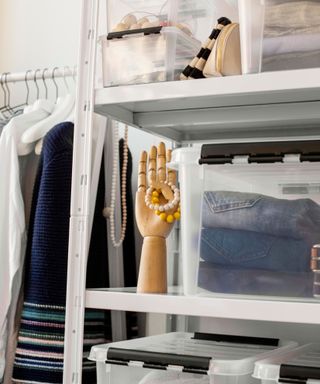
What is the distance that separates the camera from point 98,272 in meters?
1.52

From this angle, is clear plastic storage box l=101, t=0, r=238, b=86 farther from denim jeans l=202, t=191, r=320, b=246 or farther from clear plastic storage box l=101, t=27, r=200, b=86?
denim jeans l=202, t=191, r=320, b=246

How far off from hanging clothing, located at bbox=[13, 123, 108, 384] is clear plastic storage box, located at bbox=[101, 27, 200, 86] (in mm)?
262

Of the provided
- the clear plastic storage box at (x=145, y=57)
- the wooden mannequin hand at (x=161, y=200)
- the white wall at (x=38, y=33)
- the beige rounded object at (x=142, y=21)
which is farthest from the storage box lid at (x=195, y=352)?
the white wall at (x=38, y=33)

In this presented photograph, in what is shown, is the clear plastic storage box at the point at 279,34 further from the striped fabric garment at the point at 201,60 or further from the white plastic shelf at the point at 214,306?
the white plastic shelf at the point at 214,306

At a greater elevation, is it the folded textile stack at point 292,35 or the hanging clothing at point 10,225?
the folded textile stack at point 292,35

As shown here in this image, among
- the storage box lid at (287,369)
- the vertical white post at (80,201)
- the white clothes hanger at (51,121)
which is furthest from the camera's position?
the white clothes hanger at (51,121)

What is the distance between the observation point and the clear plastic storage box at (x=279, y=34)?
111 centimetres

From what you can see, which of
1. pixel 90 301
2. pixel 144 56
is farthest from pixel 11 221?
pixel 144 56

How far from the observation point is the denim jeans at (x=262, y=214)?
1128 mm

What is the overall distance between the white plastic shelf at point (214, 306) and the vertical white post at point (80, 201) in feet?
0.10

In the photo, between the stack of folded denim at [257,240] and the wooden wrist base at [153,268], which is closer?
the stack of folded denim at [257,240]

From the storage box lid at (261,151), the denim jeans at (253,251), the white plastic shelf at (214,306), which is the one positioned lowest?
the white plastic shelf at (214,306)

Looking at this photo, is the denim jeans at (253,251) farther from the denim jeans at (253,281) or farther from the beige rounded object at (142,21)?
the beige rounded object at (142,21)

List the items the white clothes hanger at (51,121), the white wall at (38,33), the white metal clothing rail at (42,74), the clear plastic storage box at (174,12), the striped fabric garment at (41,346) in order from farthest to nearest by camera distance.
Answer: the white wall at (38,33) < the white metal clothing rail at (42,74) < the white clothes hanger at (51,121) < the striped fabric garment at (41,346) < the clear plastic storage box at (174,12)
